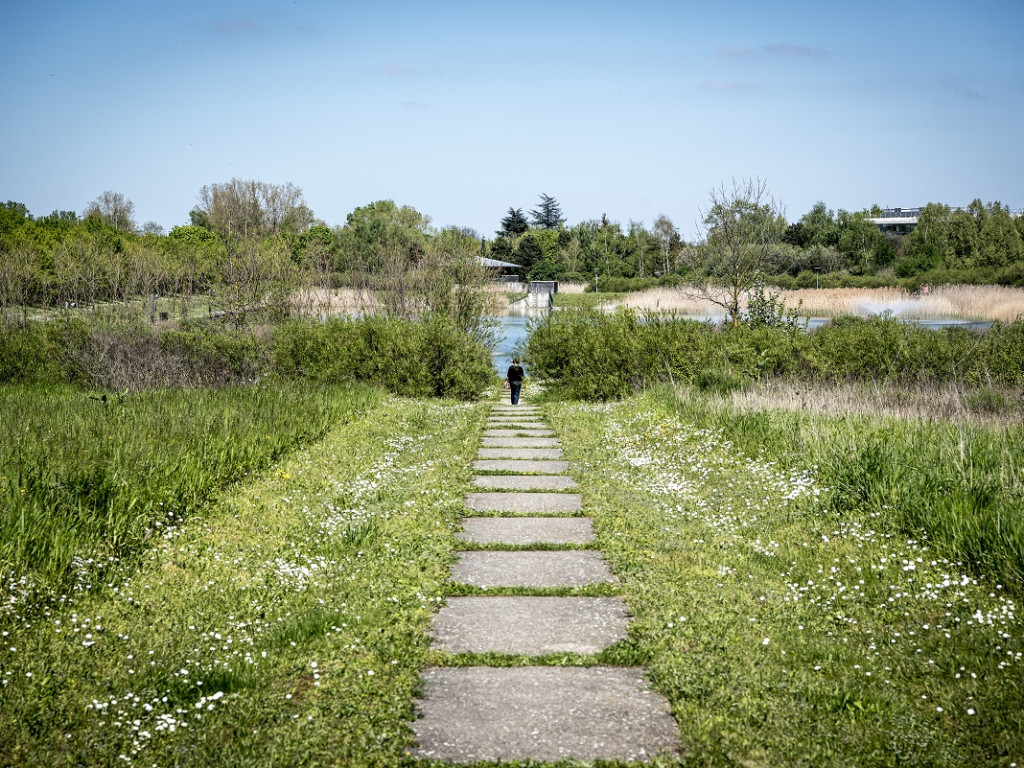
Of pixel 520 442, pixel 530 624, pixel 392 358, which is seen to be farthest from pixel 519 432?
pixel 530 624

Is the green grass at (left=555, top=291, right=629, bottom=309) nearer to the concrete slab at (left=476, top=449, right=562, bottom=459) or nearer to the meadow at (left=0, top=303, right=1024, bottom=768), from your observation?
the concrete slab at (left=476, top=449, right=562, bottom=459)

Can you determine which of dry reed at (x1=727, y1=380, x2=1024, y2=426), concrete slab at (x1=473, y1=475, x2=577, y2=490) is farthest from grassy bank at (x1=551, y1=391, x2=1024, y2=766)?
dry reed at (x1=727, y1=380, x2=1024, y2=426)

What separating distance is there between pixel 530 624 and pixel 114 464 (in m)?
4.11

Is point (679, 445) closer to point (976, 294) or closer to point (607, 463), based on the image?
→ point (607, 463)

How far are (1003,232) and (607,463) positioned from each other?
57422 millimetres

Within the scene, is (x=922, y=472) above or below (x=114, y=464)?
below

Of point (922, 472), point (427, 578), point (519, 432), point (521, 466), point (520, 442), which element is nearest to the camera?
point (427, 578)

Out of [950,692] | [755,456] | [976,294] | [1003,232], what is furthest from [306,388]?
[1003,232]

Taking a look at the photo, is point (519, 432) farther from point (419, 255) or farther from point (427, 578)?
point (419, 255)

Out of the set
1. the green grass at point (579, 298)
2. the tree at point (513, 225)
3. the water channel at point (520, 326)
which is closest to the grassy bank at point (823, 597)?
the water channel at point (520, 326)

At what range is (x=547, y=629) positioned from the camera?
18.0 ft

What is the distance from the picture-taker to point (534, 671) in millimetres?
4879

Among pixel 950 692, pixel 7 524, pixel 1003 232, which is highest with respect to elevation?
pixel 1003 232

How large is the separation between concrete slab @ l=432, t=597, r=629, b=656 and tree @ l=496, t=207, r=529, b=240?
316ft
